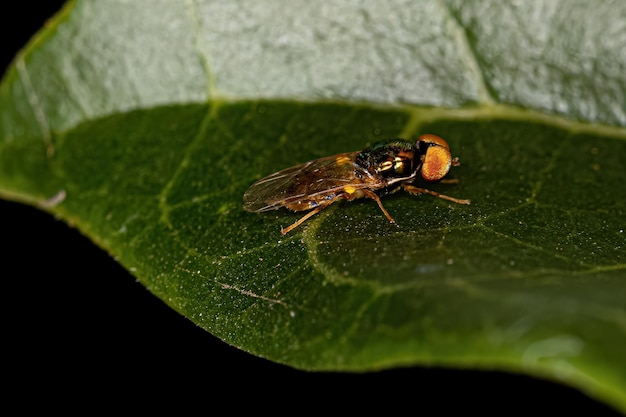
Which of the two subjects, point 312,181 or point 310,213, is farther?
point 312,181

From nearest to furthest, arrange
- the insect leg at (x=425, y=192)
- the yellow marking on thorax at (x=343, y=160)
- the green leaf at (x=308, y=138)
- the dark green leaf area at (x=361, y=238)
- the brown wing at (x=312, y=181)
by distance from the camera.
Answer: the dark green leaf area at (x=361, y=238) < the green leaf at (x=308, y=138) < the insect leg at (x=425, y=192) < the brown wing at (x=312, y=181) < the yellow marking on thorax at (x=343, y=160)

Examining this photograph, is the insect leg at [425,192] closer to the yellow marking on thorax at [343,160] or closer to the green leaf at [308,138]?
the green leaf at [308,138]

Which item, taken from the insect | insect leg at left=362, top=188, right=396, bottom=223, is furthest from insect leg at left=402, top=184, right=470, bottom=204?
insect leg at left=362, top=188, right=396, bottom=223

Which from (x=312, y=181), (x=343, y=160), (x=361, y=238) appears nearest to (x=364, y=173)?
(x=343, y=160)

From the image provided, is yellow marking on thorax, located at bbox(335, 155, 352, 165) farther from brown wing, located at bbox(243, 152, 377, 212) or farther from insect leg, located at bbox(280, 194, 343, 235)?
insect leg, located at bbox(280, 194, 343, 235)

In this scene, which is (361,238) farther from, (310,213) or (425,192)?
(425,192)

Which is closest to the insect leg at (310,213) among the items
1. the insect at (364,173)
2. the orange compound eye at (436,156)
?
the insect at (364,173)

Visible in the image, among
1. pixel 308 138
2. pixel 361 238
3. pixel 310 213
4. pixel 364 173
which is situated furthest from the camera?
pixel 308 138

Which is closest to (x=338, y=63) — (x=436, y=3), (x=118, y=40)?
(x=436, y=3)
